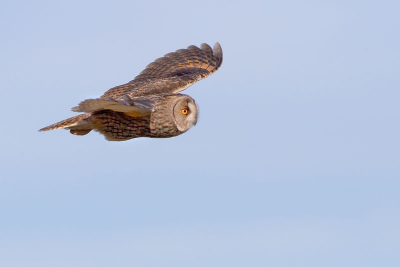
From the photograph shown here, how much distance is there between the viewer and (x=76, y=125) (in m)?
15.6

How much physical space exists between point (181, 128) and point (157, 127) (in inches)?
15.0

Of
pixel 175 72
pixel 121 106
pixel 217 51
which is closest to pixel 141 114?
pixel 121 106

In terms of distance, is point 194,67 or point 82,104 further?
point 194,67

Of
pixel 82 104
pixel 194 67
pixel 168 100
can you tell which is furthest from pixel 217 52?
pixel 82 104

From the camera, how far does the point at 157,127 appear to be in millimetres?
15070

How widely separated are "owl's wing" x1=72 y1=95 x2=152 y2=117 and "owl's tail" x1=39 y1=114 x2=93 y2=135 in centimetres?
52

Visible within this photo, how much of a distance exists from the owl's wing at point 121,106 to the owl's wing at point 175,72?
1314 millimetres

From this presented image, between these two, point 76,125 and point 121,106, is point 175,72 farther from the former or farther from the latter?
point 121,106

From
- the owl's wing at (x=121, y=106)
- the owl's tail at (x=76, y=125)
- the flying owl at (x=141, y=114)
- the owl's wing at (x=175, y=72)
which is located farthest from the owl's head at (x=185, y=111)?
the owl's tail at (x=76, y=125)

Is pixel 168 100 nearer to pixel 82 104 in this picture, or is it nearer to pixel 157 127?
pixel 157 127

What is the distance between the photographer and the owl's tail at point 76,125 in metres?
15.5

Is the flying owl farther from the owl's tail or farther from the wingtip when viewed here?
the wingtip

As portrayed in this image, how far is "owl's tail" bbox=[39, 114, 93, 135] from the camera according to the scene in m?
15.5

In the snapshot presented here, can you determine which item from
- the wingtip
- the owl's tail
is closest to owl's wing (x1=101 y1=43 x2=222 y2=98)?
the wingtip
